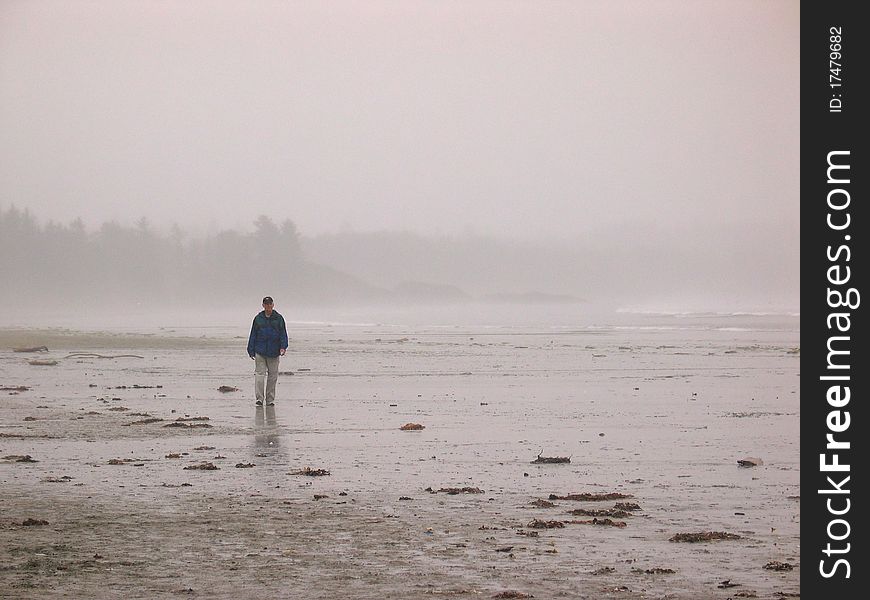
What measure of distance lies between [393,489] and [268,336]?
1011 cm

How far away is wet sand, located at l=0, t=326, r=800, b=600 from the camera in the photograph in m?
9.09

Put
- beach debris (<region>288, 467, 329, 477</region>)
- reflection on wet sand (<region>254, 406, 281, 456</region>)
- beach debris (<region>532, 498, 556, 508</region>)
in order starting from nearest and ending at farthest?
beach debris (<region>532, 498, 556, 508</region>) → beach debris (<region>288, 467, 329, 477</region>) → reflection on wet sand (<region>254, 406, 281, 456</region>)

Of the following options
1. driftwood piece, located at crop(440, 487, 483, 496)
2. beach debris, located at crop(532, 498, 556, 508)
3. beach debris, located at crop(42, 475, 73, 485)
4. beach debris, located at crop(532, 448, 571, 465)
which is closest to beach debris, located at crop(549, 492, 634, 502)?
beach debris, located at crop(532, 498, 556, 508)

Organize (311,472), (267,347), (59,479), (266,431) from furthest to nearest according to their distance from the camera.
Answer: (267,347) → (266,431) → (311,472) → (59,479)

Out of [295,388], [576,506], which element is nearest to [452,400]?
[295,388]

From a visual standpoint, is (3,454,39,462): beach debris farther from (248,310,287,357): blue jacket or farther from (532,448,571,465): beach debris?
(248,310,287,357): blue jacket

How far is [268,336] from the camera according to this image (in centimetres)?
2281

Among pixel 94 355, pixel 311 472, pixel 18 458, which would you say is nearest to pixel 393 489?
pixel 311 472

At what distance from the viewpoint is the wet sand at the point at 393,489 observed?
9.09 meters

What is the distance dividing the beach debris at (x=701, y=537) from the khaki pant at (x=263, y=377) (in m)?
13.6

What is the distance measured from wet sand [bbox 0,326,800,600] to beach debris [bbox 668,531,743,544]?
9 centimetres

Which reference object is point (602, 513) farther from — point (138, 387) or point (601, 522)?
point (138, 387)

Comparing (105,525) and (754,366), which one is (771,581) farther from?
(754,366)

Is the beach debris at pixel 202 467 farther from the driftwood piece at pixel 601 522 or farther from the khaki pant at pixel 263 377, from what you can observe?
the khaki pant at pixel 263 377
